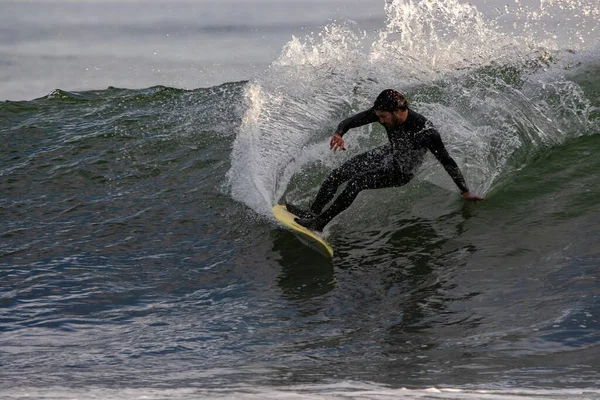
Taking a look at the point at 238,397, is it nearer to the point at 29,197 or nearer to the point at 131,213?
the point at 131,213

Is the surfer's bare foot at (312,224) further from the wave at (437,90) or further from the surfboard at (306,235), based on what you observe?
the wave at (437,90)

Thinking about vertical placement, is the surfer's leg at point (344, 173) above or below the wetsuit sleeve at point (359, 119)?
below

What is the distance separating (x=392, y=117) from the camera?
313 inches

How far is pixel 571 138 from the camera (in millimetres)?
10094

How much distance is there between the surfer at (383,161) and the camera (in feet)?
26.2

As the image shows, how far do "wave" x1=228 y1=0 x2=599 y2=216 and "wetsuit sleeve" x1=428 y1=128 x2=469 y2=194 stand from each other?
73 centimetres

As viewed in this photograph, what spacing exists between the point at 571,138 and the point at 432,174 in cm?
194

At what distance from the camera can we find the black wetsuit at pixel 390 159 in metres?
8.13

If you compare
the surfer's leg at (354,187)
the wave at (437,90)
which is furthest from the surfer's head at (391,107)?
the wave at (437,90)

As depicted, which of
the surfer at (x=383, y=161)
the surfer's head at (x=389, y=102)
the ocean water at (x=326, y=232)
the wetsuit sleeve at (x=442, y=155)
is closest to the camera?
the ocean water at (x=326, y=232)

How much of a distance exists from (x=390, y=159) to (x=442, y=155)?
0.52 m

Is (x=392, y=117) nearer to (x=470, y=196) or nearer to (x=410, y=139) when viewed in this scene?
(x=410, y=139)

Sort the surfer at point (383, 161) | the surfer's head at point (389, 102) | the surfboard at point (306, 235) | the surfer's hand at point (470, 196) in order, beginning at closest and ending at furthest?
the surfboard at point (306, 235) → the surfer's head at point (389, 102) → the surfer at point (383, 161) → the surfer's hand at point (470, 196)

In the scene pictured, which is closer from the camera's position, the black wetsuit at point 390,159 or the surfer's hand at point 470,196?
the black wetsuit at point 390,159
